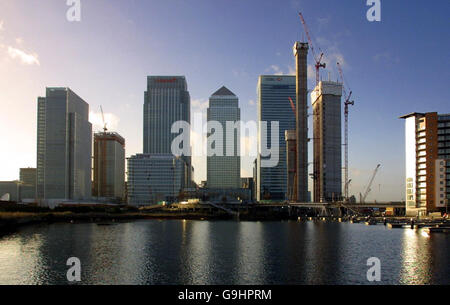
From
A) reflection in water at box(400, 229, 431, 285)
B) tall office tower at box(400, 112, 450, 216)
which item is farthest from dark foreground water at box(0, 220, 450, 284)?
tall office tower at box(400, 112, 450, 216)

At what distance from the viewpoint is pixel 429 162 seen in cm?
18300

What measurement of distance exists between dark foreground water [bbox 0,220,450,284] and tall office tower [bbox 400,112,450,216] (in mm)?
84653

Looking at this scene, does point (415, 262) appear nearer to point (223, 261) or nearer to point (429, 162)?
point (223, 261)

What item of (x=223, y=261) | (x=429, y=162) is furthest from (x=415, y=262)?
(x=429, y=162)

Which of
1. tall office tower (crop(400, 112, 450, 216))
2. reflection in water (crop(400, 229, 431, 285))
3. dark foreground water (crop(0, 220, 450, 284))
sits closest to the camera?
reflection in water (crop(400, 229, 431, 285))

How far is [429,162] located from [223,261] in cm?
14760

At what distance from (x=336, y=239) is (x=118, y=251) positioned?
6066 centimetres

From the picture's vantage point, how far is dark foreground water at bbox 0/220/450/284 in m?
58.8

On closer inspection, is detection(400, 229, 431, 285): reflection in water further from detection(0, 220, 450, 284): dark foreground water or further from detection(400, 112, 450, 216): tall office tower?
detection(400, 112, 450, 216): tall office tower

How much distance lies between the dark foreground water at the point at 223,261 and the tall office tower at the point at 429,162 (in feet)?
278

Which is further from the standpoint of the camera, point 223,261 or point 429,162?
point 429,162

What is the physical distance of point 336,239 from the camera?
10994 cm
